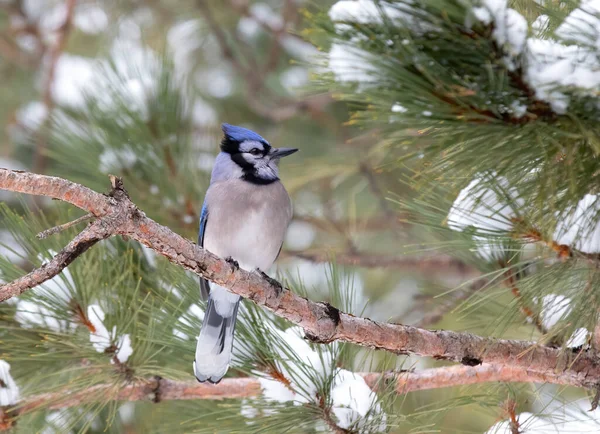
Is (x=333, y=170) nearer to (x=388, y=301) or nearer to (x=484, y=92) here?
(x=388, y=301)

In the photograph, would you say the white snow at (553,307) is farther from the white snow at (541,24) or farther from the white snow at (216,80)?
the white snow at (216,80)

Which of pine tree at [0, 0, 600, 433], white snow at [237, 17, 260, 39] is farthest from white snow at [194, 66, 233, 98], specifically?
pine tree at [0, 0, 600, 433]

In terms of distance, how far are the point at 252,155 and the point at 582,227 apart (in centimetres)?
128

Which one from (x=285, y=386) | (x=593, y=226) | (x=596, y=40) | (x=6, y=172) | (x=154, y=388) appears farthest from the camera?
(x=154, y=388)

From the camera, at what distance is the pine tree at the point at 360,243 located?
1100 millimetres

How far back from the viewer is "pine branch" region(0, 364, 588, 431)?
1612 mm

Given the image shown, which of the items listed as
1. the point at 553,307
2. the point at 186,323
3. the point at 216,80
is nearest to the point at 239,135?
the point at 186,323

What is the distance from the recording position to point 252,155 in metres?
2.36

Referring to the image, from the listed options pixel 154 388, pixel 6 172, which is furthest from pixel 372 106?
pixel 154 388

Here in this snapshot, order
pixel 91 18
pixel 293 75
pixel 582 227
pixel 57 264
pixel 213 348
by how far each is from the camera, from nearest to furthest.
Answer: pixel 57 264, pixel 582 227, pixel 213 348, pixel 293 75, pixel 91 18

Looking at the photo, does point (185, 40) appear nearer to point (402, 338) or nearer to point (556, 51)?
point (402, 338)

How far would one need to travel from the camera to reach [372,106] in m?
1.18

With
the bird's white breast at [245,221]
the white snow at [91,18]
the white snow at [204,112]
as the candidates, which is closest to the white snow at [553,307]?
the bird's white breast at [245,221]

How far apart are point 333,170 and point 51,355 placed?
1.44 metres
